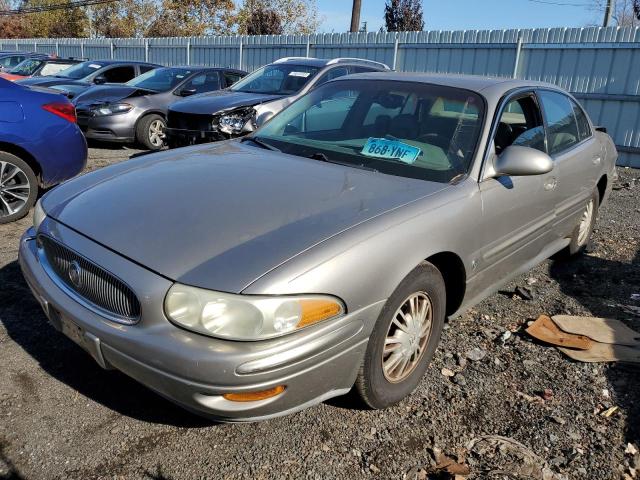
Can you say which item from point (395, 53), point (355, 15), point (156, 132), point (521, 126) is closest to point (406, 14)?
point (355, 15)

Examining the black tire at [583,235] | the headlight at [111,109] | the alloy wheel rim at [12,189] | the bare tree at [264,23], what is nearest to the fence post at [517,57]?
the black tire at [583,235]

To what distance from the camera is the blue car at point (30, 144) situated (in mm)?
5086

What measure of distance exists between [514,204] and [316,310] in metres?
1.75

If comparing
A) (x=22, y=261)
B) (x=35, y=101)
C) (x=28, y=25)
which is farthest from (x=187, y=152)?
(x=28, y=25)

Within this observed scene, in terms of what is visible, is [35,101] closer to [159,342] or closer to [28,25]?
[159,342]

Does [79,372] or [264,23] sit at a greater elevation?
[264,23]

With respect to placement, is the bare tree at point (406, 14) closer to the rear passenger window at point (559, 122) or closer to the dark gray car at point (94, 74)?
the dark gray car at point (94, 74)

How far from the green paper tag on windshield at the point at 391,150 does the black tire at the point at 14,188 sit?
11.7 feet

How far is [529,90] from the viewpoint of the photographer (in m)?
3.90

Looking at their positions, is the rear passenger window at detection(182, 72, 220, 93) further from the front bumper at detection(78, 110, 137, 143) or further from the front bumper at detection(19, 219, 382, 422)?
the front bumper at detection(19, 219, 382, 422)

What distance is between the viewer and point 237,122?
7.43 metres

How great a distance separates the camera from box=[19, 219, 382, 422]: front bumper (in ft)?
6.73

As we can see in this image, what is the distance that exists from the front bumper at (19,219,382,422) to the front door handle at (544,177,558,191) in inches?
76.2

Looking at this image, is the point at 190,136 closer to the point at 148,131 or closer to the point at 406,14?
the point at 148,131
